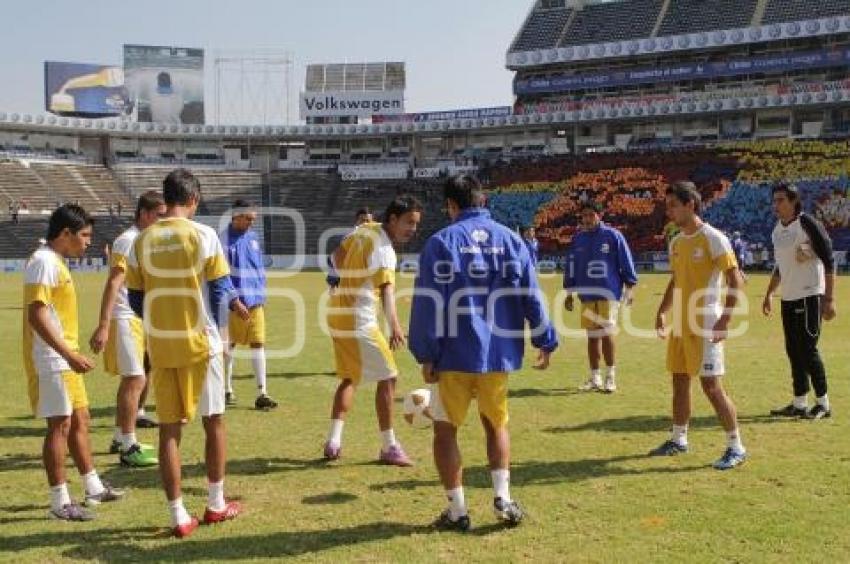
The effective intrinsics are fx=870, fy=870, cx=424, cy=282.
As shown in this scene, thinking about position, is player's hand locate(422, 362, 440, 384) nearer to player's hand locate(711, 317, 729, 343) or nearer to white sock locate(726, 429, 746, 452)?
player's hand locate(711, 317, 729, 343)

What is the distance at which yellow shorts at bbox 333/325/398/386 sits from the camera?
6836 mm

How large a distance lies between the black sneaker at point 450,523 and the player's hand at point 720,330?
258cm

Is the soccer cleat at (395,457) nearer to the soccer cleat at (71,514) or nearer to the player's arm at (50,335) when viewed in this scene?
the soccer cleat at (71,514)

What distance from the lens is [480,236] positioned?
17.4ft

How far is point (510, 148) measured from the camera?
214 feet

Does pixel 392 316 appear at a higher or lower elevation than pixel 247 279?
lower

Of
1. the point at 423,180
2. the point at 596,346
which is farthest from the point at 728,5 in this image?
the point at 596,346

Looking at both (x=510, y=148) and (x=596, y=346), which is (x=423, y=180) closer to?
(x=510, y=148)

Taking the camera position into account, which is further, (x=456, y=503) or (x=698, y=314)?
(x=698, y=314)

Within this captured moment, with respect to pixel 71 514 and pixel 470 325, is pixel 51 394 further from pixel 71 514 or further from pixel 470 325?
pixel 470 325

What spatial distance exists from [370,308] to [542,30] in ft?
210

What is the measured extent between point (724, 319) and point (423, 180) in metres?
55.6

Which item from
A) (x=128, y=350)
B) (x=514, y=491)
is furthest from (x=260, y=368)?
(x=514, y=491)

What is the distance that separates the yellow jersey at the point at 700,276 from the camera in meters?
6.76
